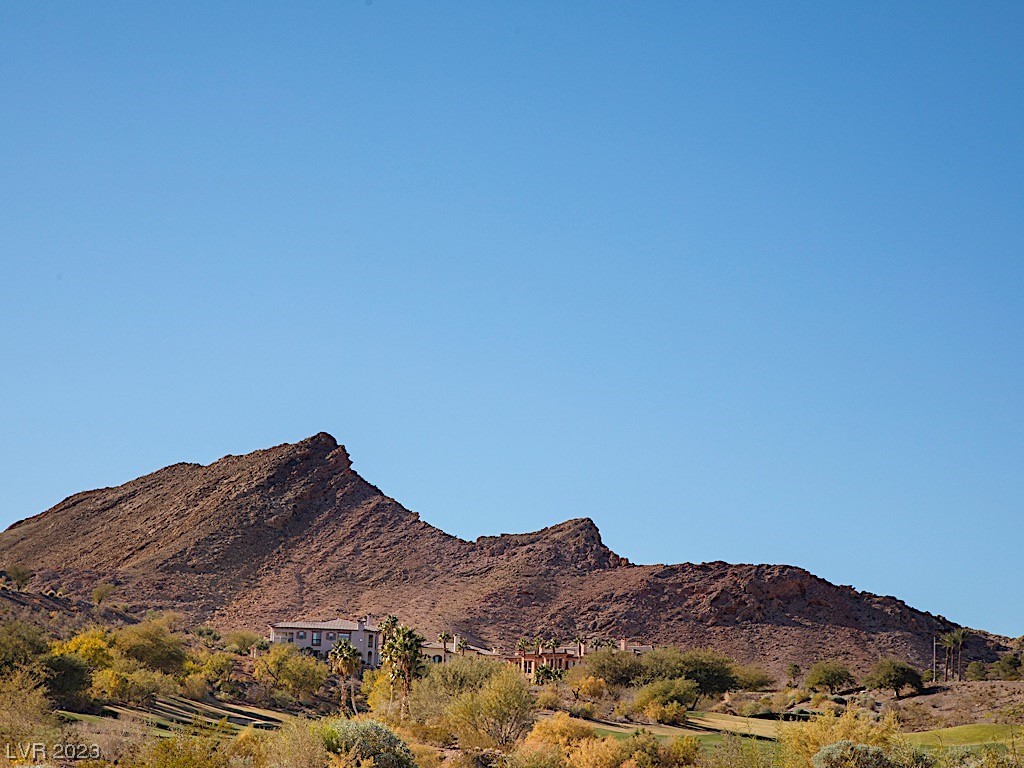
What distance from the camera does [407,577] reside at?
128m

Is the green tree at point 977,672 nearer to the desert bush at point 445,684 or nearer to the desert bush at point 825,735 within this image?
the desert bush at point 445,684

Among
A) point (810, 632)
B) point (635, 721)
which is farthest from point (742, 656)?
point (635, 721)

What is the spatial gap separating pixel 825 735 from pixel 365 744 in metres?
12.0

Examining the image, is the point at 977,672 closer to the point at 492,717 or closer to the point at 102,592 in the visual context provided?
the point at 492,717

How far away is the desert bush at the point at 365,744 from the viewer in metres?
30.7

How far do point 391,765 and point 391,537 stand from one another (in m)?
106

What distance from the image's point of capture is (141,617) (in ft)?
331

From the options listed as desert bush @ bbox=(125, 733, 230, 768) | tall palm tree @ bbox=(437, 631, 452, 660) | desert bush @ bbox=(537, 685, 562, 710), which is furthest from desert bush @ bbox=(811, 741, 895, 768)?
tall palm tree @ bbox=(437, 631, 452, 660)

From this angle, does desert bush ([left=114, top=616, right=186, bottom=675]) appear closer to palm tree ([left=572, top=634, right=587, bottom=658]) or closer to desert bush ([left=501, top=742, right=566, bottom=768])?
desert bush ([left=501, top=742, right=566, bottom=768])

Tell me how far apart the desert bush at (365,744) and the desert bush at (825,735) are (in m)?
9.89

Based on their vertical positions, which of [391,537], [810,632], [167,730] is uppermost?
[391,537]

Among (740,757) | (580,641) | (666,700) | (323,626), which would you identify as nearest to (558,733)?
(740,757)

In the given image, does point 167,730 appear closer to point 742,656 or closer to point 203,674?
point 203,674

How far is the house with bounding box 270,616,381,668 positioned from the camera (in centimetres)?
9738
